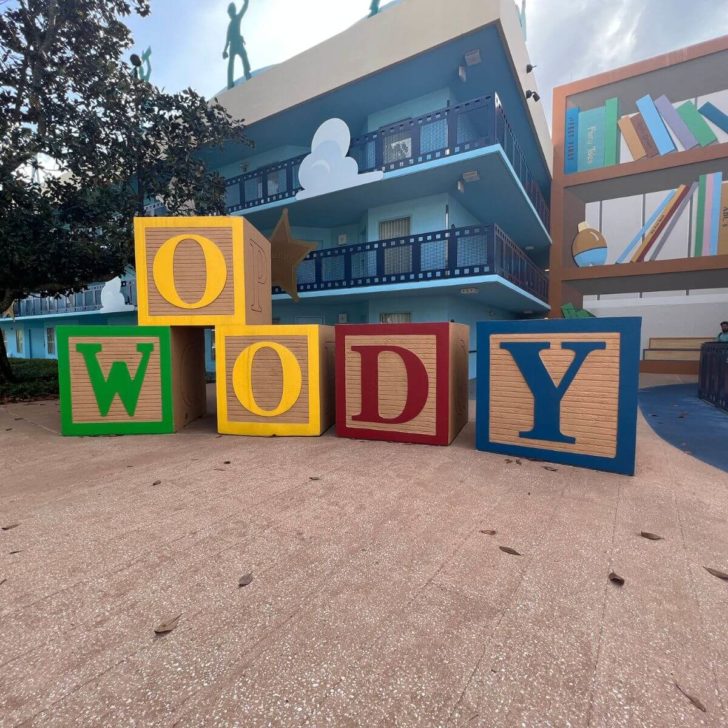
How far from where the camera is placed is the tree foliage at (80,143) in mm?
9805

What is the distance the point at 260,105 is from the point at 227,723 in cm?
1581

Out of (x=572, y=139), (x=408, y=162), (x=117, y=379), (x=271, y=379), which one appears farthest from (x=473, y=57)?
(x=117, y=379)

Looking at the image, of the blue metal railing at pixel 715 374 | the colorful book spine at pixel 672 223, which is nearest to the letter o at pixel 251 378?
the blue metal railing at pixel 715 374

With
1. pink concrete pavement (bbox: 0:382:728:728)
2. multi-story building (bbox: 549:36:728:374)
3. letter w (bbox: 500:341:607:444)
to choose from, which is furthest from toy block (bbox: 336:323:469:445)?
multi-story building (bbox: 549:36:728:374)

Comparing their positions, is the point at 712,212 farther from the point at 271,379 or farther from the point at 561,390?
the point at 271,379

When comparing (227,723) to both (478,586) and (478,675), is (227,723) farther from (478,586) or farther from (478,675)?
(478,586)

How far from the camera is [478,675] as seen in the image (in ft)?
5.17

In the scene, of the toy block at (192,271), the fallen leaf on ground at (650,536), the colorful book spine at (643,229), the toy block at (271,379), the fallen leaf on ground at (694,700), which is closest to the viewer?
the fallen leaf on ground at (694,700)

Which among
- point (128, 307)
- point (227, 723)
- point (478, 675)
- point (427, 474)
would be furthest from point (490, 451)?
point (128, 307)

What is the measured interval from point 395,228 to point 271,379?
865cm

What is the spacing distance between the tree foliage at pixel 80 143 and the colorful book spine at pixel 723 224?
700 inches

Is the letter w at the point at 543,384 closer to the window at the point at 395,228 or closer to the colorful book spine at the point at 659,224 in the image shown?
the window at the point at 395,228

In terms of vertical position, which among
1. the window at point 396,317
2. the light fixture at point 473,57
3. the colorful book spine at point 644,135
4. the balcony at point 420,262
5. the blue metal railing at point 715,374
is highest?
the colorful book spine at point 644,135

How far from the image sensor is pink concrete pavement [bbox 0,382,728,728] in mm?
1467
